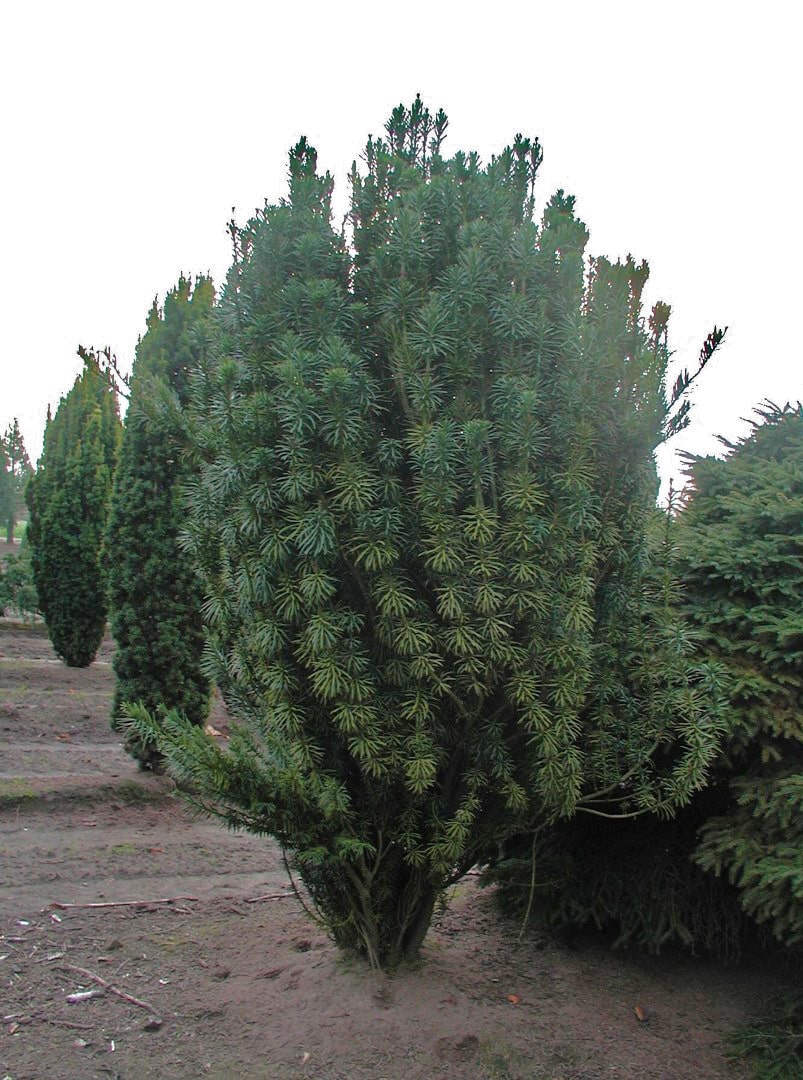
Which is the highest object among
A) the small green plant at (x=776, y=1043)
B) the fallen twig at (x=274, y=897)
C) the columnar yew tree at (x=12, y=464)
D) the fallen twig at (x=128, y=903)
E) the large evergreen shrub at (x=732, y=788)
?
the columnar yew tree at (x=12, y=464)

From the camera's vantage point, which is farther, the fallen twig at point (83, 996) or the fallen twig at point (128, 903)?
the fallen twig at point (128, 903)

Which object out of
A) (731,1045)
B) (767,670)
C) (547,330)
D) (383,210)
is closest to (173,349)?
(383,210)

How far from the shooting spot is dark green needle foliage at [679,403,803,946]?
3566 millimetres

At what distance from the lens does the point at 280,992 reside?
154 inches

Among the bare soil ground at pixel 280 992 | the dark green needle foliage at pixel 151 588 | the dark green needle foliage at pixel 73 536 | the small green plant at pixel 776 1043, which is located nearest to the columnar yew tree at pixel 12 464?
the dark green needle foliage at pixel 73 536

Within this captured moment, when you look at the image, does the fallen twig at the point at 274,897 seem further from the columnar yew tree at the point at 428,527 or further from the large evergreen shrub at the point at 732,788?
the columnar yew tree at the point at 428,527

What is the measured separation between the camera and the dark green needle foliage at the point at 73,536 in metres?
11.4

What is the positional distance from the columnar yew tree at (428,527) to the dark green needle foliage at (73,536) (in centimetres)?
814

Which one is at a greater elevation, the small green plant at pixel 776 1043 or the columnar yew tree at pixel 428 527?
the columnar yew tree at pixel 428 527

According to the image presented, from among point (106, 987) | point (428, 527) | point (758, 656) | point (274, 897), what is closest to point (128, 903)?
point (274, 897)

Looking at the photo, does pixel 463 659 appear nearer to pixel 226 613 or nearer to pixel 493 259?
pixel 226 613

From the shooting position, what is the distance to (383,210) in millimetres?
3768

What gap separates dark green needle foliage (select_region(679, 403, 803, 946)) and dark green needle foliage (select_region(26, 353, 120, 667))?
8.59 meters

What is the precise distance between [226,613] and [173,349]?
5.13 m
